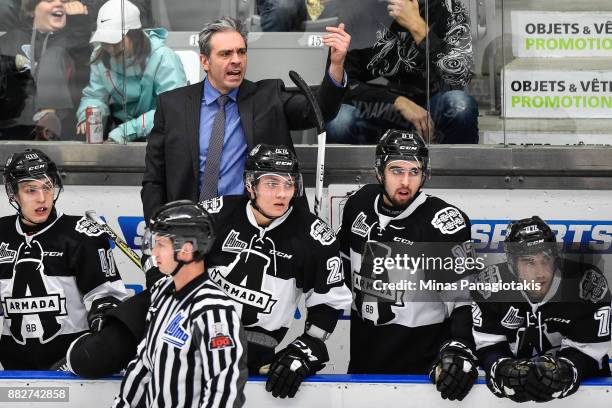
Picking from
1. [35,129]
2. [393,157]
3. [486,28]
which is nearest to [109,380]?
[393,157]

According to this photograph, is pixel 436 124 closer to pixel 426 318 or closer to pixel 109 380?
pixel 426 318

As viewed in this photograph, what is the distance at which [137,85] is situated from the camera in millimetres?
5000

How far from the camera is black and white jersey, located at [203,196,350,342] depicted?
13.1 feet

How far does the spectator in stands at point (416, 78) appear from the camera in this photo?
16.0 ft

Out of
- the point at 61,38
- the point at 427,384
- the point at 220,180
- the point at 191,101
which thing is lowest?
the point at 427,384

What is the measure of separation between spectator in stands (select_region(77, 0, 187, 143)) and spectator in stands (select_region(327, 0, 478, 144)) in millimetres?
788

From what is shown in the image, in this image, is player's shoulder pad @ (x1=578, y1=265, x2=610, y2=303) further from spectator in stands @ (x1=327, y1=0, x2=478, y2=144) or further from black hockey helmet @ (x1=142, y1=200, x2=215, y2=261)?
black hockey helmet @ (x1=142, y1=200, x2=215, y2=261)

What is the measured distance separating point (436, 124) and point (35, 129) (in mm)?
1792

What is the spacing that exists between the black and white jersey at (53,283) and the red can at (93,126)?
→ 0.76 m

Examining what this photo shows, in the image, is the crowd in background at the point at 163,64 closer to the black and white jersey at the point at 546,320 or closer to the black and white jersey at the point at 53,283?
the black and white jersey at the point at 53,283

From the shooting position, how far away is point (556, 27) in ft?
16.2

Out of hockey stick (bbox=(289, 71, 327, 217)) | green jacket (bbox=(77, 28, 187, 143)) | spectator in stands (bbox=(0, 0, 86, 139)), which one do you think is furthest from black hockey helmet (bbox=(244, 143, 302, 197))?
spectator in stands (bbox=(0, 0, 86, 139))

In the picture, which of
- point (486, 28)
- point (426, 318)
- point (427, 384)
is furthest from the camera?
point (486, 28)

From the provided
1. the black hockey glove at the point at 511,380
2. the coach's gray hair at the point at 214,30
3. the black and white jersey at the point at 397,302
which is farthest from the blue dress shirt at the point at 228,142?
the black hockey glove at the point at 511,380
